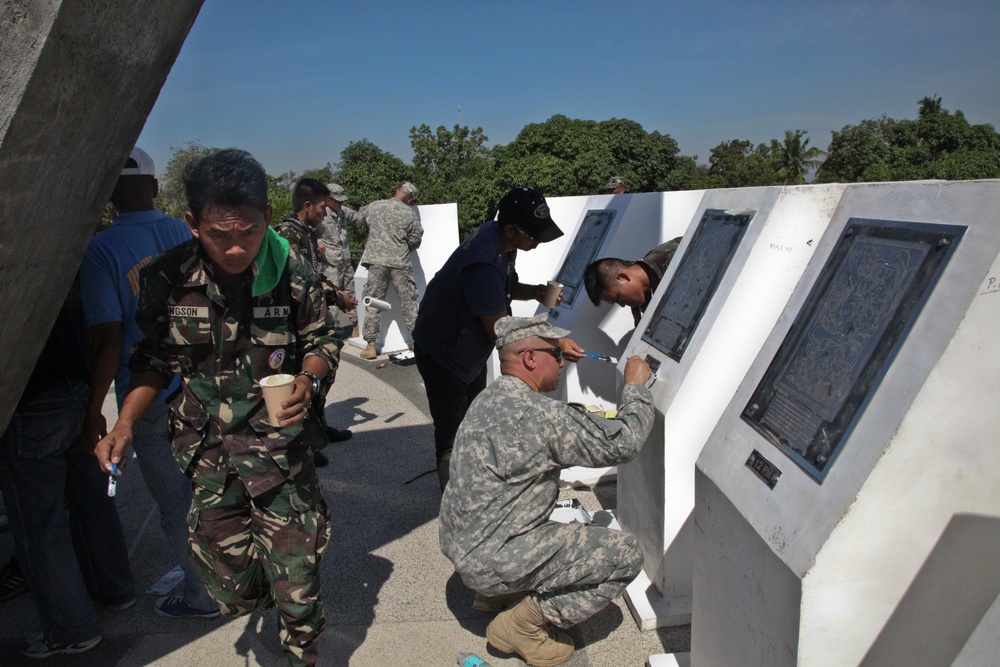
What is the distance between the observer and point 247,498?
93.7 inches

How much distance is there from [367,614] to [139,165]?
7.23 feet

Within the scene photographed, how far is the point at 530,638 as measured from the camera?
2611 millimetres

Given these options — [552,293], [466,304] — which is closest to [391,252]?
[552,293]

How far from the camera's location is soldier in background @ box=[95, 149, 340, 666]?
2.21 meters

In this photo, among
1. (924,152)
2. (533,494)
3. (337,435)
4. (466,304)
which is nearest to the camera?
(533,494)

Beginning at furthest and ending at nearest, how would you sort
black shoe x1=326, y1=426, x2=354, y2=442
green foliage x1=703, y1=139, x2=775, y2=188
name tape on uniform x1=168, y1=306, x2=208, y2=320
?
green foliage x1=703, y1=139, x2=775, y2=188 → black shoe x1=326, y1=426, x2=354, y2=442 → name tape on uniform x1=168, y1=306, x2=208, y2=320

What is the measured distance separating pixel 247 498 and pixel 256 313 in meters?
0.67

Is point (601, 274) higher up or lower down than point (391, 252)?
higher up

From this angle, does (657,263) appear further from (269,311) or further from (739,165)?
(739,165)

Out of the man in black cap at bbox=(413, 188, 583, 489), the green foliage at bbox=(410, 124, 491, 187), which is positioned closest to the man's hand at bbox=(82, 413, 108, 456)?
the man in black cap at bbox=(413, 188, 583, 489)

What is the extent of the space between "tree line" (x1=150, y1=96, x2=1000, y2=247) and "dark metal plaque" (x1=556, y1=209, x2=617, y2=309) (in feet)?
32.1

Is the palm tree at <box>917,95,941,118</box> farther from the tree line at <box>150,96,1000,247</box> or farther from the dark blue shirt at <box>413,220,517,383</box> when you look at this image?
the dark blue shirt at <box>413,220,517,383</box>

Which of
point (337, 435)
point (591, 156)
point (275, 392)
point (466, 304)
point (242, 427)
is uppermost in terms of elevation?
point (591, 156)

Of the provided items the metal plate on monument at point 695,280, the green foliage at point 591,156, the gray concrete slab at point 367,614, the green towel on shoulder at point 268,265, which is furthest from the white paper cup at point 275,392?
the green foliage at point 591,156
